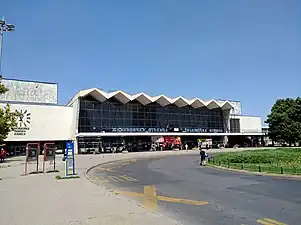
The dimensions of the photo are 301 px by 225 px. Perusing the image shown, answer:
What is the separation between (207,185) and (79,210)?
22.1 feet

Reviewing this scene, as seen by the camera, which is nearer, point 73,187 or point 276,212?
point 276,212

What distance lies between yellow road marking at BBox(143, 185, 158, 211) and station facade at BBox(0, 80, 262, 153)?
145ft

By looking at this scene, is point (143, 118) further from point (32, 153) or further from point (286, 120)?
point (32, 153)

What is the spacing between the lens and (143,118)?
211ft

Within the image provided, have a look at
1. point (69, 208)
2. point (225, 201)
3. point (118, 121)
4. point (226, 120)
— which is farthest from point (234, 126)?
point (69, 208)

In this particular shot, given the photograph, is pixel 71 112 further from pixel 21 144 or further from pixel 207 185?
pixel 207 185

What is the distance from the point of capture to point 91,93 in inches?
2250

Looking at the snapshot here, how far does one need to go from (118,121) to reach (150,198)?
50945 millimetres

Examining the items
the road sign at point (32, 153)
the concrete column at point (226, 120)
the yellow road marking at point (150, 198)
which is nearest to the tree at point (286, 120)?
the concrete column at point (226, 120)

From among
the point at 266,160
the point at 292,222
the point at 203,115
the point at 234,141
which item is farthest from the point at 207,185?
the point at 234,141

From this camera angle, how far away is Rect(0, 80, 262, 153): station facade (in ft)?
184

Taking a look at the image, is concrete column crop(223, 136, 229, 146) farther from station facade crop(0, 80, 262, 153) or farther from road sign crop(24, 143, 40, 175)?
road sign crop(24, 143, 40, 175)

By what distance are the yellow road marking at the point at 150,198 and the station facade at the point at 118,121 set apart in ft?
145

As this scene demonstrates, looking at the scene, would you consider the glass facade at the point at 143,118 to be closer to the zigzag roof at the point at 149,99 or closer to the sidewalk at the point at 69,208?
the zigzag roof at the point at 149,99
